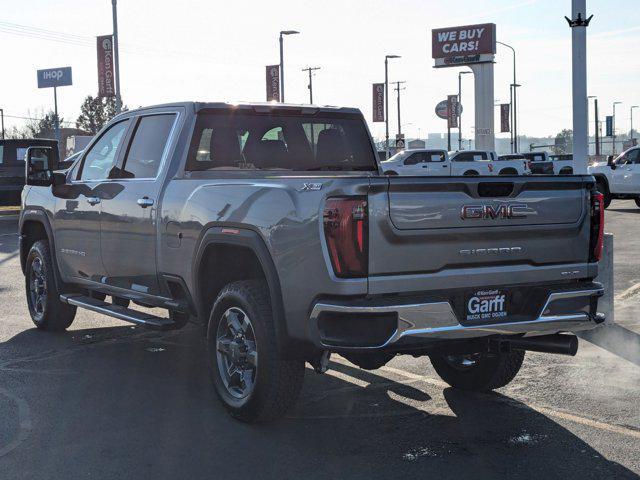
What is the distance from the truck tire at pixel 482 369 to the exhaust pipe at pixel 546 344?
1.77 feet

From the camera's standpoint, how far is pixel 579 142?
9398mm

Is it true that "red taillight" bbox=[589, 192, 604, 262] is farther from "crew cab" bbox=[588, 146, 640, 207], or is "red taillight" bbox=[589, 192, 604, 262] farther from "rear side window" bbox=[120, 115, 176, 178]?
"crew cab" bbox=[588, 146, 640, 207]

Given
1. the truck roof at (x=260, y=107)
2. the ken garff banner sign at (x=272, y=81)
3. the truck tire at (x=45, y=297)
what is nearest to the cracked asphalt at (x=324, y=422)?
the truck tire at (x=45, y=297)

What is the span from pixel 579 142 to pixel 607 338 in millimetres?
2618

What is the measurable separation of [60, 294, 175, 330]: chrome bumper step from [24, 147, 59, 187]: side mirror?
1043 millimetres

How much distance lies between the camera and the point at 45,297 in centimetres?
815

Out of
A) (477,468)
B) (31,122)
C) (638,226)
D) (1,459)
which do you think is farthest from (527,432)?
(31,122)

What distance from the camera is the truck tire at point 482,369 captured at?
5789 mm

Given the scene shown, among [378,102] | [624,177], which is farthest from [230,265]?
[378,102]

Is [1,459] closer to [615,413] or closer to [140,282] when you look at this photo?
[140,282]

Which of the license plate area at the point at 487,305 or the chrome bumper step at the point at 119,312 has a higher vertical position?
the license plate area at the point at 487,305

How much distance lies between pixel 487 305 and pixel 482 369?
3.96ft

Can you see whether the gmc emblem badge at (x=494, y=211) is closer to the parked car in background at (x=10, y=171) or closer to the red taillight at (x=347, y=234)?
the red taillight at (x=347, y=234)

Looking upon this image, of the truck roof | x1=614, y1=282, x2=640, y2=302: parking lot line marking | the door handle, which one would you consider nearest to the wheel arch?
the door handle
